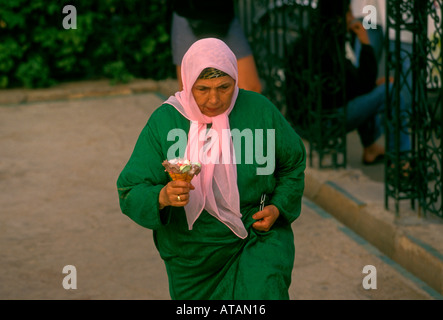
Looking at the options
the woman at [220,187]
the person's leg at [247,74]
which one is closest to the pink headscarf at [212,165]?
the woman at [220,187]

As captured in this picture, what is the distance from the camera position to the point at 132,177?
11.4ft

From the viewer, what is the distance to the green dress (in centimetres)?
348

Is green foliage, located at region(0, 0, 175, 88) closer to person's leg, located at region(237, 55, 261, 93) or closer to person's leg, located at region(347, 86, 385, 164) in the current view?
person's leg, located at region(347, 86, 385, 164)

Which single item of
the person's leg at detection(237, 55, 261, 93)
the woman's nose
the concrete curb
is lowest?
the concrete curb

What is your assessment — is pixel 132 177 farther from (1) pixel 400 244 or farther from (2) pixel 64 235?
(2) pixel 64 235

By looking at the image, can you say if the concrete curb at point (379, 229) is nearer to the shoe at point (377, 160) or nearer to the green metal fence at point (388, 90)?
the green metal fence at point (388, 90)

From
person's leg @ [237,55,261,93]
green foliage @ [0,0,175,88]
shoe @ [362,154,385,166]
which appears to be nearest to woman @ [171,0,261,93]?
person's leg @ [237,55,261,93]

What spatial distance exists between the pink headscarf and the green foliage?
23.6ft

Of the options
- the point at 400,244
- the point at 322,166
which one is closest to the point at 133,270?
the point at 400,244

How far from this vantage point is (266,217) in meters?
3.56

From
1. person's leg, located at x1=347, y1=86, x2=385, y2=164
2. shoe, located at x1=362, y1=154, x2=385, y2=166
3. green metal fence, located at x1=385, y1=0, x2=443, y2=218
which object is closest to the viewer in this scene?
green metal fence, located at x1=385, y1=0, x2=443, y2=218

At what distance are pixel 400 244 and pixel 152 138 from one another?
2.27 metres

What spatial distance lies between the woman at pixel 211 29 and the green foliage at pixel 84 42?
14.7ft
